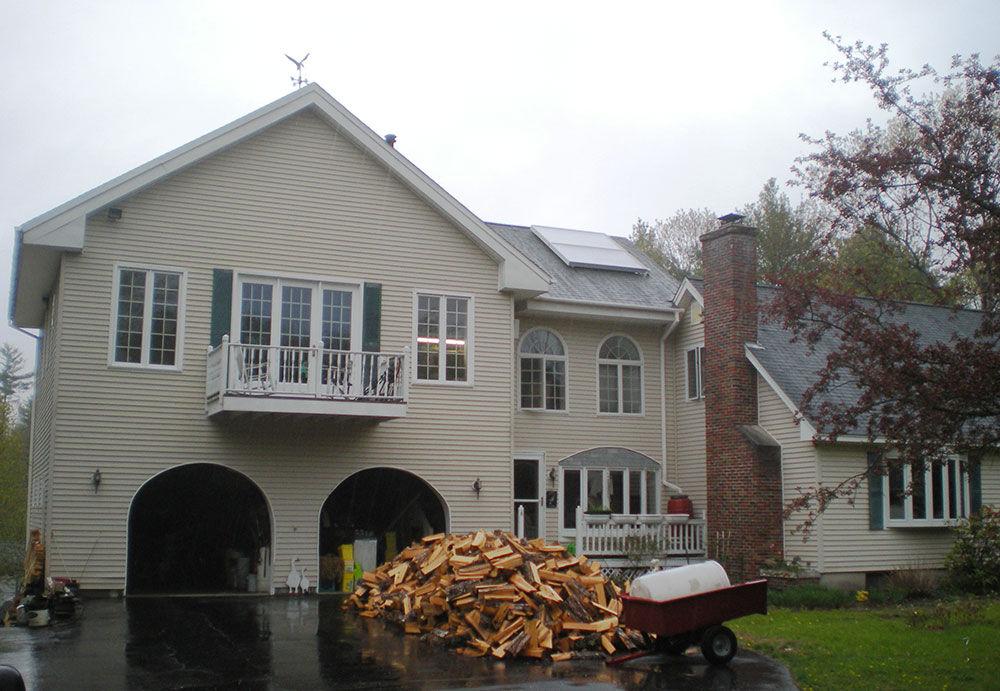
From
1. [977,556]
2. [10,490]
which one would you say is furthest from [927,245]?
[10,490]

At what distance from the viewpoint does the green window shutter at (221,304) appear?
60.0 feet

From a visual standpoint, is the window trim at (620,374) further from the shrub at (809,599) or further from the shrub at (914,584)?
the shrub at (914,584)

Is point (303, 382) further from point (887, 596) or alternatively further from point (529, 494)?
point (887, 596)

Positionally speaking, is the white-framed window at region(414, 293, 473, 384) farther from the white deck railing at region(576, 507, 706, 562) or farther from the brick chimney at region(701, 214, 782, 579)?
the brick chimney at region(701, 214, 782, 579)

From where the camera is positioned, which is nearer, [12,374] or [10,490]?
[10,490]

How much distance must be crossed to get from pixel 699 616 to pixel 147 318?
441 inches

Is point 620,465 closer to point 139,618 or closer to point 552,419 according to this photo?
point 552,419

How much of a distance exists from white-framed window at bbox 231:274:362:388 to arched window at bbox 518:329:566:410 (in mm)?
4640

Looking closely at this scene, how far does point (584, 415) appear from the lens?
23.0m

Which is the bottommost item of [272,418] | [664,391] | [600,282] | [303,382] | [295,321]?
[272,418]

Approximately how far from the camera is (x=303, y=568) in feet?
61.7

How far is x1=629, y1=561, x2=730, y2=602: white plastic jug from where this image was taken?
11914mm

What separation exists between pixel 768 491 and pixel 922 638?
7.30 meters

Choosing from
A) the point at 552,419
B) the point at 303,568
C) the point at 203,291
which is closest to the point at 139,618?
the point at 303,568
